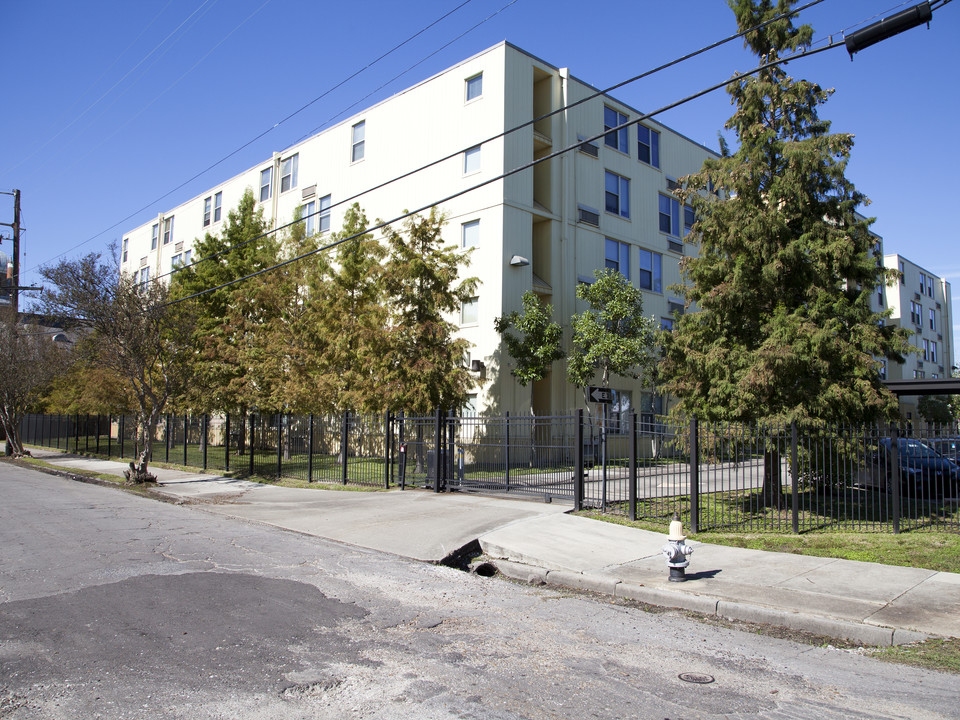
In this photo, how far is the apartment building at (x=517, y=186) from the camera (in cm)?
2417

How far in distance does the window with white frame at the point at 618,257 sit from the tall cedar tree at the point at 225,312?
525 inches

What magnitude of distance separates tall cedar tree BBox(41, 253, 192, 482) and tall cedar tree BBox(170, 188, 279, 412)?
9.98 feet

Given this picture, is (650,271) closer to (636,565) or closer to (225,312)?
(225,312)

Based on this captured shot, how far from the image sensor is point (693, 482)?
446 inches

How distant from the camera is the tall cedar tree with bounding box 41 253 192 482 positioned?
1827 centimetres

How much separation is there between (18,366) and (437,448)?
72.9 ft

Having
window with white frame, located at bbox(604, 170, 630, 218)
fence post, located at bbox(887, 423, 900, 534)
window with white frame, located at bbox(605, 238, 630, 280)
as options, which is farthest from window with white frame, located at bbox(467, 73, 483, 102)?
fence post, located at bbox(887, 423, 900, 534)

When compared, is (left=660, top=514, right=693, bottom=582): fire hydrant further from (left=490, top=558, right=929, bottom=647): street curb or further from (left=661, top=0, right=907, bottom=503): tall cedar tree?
(left=661, top=0, right=907, bottom=503): tall cedar tree

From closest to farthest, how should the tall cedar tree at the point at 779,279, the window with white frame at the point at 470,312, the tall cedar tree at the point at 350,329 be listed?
the tall cedar tree at the point at 779,279
the tall cedar tree at the point at 350,329
the window with white frame at the point at 470,312

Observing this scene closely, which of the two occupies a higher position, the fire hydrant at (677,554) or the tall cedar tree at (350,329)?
the tall cedar tree at (350,329)

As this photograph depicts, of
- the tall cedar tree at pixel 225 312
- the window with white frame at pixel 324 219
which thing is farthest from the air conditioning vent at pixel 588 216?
the tall cedar tree at pixel 225 312

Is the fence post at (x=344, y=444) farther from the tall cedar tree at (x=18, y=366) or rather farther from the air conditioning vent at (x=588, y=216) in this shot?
the tall cedar tree at (x=18, y=366)

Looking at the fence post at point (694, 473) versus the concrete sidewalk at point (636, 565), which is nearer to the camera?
the concrete sidewalk at point (636, 565)

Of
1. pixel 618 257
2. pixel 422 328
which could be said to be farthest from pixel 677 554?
pixel 618 257
